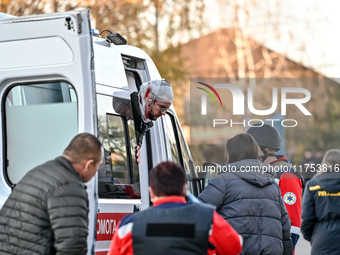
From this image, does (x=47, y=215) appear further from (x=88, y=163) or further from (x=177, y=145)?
(x=177, y=145)

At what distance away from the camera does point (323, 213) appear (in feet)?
18.7

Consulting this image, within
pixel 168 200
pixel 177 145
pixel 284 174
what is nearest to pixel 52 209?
pixel 168 200

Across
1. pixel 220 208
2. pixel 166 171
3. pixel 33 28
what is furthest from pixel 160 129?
pixel 166 171

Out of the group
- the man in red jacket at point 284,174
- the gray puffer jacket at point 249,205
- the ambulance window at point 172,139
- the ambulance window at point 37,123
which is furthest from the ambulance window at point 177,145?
the ambulance window at point 37,123

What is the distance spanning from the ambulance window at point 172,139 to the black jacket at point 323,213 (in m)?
1.51

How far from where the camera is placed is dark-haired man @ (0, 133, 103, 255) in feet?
10.4

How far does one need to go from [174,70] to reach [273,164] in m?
12.1

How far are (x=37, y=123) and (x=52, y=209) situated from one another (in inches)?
36.4

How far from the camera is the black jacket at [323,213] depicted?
567 centimetres

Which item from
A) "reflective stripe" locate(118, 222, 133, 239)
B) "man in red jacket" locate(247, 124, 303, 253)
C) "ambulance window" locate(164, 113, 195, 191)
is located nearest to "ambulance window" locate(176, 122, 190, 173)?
"ambulance window" locate(164, 113, 195, 191)

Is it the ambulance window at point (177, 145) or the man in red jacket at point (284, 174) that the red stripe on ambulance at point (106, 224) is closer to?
the ambulance window at point (177, 145)

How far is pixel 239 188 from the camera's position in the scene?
14.2 feet

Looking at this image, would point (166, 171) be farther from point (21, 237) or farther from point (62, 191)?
point (21, 237)

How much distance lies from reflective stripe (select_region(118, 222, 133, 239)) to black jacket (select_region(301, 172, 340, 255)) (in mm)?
3331
